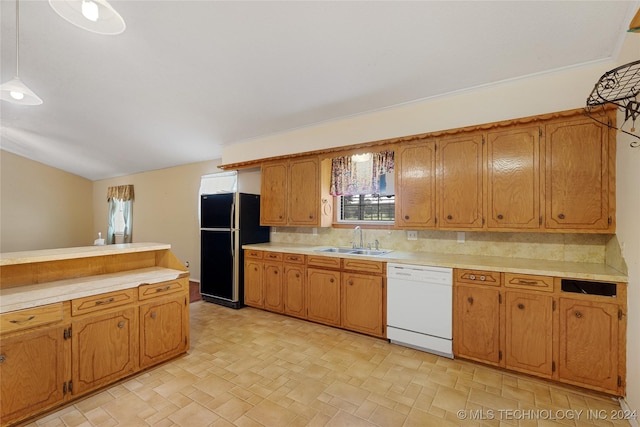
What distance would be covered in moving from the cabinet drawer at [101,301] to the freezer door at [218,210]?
6.20ft

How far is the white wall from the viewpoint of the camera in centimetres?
181

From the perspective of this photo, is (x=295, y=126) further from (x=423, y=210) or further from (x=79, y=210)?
(x=79, y=210)

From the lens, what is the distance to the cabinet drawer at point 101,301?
1.97 metres

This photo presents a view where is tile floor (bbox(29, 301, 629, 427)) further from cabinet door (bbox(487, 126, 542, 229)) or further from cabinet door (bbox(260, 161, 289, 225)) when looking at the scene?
cabinet door (bbox(260, 161, 289, 225))

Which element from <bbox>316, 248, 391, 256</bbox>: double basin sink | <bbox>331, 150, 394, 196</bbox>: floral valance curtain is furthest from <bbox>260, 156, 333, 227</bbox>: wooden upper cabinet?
<bbox>316, 248, 391, 256</bbox>: double basin sink

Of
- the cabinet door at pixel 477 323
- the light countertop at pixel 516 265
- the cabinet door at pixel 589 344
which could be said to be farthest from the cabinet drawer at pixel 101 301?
the cabinet door at pixel 589 344

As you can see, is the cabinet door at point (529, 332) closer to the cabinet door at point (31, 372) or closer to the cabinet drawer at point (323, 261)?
the cabinet drawer at point (323, 261)

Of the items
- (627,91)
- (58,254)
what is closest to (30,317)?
(58,254)

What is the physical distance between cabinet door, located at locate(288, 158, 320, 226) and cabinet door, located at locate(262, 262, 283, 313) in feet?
2.23

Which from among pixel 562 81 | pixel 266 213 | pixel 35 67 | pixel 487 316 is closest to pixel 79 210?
pixel 35 67

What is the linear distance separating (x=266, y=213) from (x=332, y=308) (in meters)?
1.75

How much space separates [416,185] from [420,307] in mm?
1267

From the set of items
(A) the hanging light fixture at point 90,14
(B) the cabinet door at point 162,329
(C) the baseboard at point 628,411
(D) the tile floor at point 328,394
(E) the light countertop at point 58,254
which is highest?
(A) the hanging light fixture at point 90,14

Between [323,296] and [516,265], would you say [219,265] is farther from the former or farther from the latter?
[516,265]
